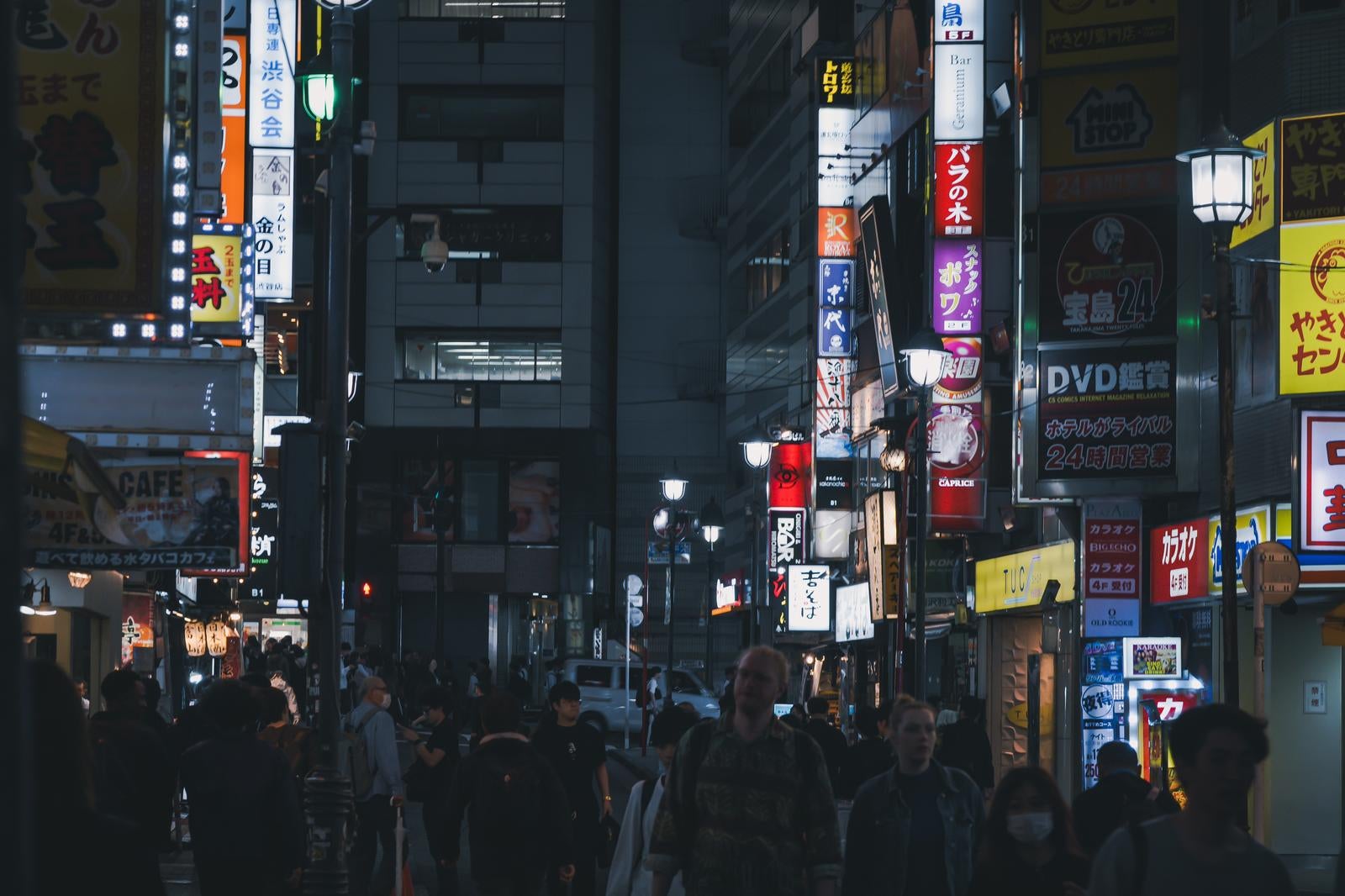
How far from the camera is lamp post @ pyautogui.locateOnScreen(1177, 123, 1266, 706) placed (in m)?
15.7

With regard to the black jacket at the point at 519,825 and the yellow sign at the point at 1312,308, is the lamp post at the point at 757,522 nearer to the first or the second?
the yellow sign at the point at 1312,308

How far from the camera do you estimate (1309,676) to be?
2177 centimetres

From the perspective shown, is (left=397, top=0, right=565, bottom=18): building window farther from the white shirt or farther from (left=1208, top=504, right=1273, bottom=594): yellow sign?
the white shirt

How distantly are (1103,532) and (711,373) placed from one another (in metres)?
45.1

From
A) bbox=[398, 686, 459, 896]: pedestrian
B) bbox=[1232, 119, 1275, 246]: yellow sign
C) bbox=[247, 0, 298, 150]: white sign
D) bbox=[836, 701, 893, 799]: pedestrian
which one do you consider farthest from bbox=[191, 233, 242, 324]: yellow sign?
bbox=[1232, 119, 1275, 246]: yellow sign

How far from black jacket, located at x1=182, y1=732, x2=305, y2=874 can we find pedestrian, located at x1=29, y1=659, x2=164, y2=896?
512 centimetres

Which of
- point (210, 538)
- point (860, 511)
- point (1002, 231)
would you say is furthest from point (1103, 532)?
point (860, 511)

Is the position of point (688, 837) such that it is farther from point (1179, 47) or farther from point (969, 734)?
point (1179, 47)

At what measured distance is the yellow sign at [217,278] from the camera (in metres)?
19.3

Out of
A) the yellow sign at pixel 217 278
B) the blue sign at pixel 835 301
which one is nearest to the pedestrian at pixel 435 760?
the yellow sign at pixel 217 278

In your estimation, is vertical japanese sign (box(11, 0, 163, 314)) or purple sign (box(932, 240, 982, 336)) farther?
purple sign (box(932, 240, 982, 336))

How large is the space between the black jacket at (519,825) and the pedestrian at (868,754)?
4.86 m

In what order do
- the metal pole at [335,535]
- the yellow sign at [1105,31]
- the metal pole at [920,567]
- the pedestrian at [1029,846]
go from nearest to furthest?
the pedestrian at [1029,846] → the metal pole at [335,535] → the metal pole at [920,567] → the yellow sign at [1105,31]

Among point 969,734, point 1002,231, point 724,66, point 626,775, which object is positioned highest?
point 724,66
